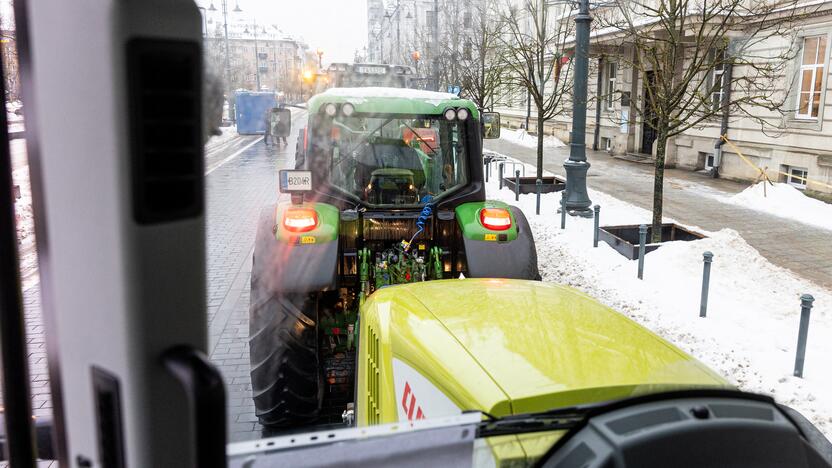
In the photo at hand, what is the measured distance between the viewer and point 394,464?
1.51 m

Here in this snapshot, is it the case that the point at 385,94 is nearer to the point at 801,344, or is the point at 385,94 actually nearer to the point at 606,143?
the point at 801,344

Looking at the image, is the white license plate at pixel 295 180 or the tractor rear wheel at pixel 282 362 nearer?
the tractor rear wheel at pixel 282 362

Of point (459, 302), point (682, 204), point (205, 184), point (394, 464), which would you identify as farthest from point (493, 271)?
point (682, 204)

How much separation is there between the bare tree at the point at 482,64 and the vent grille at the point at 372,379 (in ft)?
59.8

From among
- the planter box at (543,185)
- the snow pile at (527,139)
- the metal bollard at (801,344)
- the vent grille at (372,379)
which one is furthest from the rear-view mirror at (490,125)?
the snow pile at (527,139)

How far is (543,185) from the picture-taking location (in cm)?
1666

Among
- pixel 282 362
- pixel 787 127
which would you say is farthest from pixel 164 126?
pixel 787 127

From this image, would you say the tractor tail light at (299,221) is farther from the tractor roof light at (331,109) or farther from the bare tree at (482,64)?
the bare tree at (482,64)

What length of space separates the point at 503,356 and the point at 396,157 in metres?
3.90

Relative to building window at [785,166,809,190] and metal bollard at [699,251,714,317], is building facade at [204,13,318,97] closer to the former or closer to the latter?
metal bollard at [699,251,714,317]

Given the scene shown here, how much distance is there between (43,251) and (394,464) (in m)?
0.93

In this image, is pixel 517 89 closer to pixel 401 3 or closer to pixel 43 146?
pixel 401 3

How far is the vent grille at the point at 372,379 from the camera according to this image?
2.81 meters

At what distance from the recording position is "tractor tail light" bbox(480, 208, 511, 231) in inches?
211
